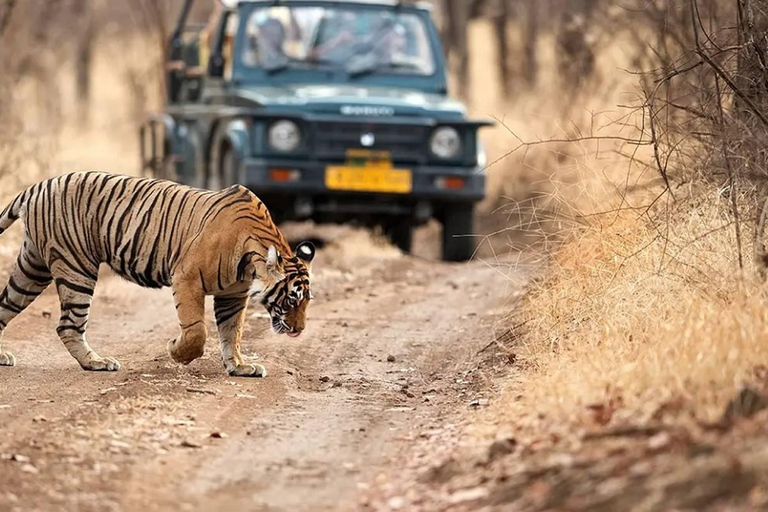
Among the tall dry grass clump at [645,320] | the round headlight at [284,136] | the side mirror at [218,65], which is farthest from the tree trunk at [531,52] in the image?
the tall dry grass clump at [645,320]

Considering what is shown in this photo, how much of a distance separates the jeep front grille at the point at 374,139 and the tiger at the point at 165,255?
4538 millimetres

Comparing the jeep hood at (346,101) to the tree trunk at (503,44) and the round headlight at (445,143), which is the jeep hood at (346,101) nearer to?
the round headlight at (445,143)

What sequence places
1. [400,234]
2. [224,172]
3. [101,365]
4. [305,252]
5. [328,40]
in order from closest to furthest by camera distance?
[305,252]
[101,365]
[224,172]
[328,40]
[400,234]

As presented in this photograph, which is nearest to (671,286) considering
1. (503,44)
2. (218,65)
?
(218,65)

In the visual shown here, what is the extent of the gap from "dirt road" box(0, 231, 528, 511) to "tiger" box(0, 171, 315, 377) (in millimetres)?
233

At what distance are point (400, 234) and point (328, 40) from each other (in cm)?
201

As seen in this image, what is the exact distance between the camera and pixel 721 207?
25.9ft

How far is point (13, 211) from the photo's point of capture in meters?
8.14

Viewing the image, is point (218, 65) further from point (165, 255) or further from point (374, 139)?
point (165, 255)

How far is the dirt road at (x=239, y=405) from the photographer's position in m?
5.36

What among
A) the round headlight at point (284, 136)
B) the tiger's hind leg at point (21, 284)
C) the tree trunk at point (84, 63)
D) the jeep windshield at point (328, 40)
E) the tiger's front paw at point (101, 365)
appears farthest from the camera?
the tree trunk at point (84, 63)

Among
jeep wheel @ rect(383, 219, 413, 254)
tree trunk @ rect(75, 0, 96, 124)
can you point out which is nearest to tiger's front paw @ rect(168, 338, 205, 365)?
jeep wheel @ rect(383, 219, 413, 254)

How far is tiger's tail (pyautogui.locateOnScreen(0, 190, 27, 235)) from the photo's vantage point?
812cm

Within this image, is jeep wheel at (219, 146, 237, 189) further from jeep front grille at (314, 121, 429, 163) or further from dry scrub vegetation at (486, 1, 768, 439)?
dry scrub vegetation at (486, 1, 768, 439)
